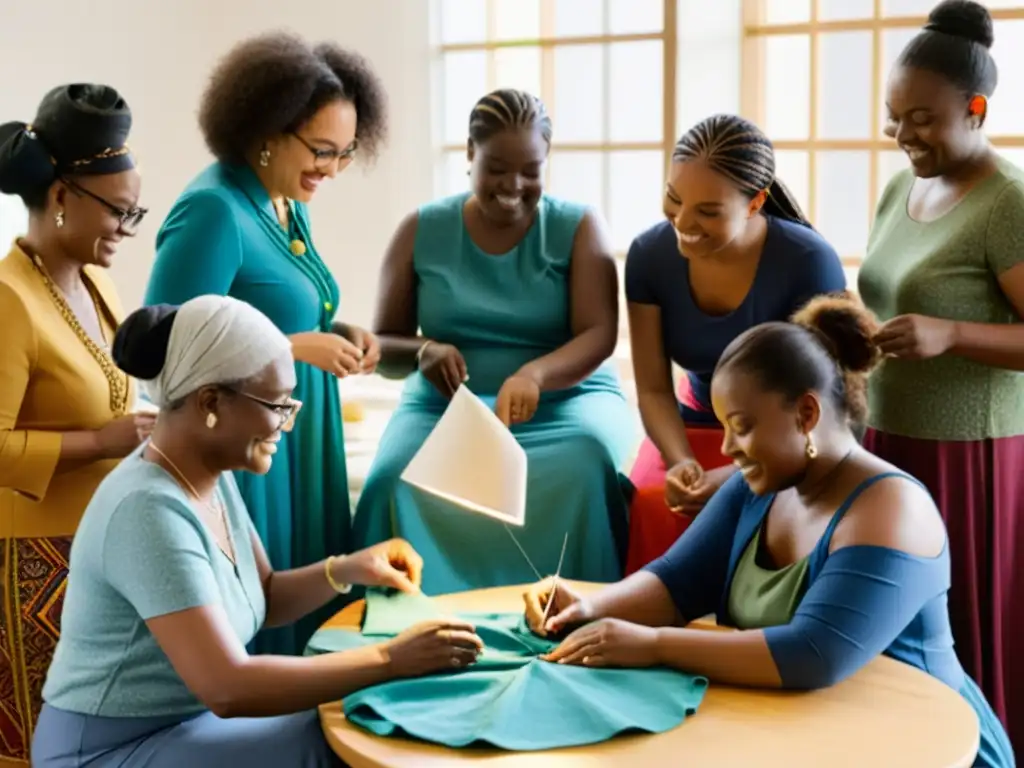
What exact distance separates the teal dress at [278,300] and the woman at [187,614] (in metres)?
0.70

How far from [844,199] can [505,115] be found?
1767mm

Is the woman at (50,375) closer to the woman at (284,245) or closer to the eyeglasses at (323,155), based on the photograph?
the woman at (284,245)

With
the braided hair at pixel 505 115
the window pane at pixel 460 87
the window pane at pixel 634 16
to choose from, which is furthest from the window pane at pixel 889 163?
the braided hair at pixel 505 115

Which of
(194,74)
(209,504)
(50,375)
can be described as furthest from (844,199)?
(209,504)

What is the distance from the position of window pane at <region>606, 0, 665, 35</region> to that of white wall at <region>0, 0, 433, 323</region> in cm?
74

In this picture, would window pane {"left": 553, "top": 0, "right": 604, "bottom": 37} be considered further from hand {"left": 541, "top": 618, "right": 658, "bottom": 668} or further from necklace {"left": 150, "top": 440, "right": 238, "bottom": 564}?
hand {"left": 541, "top": 618, "right": 658, "bottom": 668}

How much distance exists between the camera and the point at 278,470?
2.87 metres

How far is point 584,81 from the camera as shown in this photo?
474 cm

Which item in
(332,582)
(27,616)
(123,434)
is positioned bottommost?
(27,616)

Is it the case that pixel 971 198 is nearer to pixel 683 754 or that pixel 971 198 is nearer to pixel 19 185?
pixel 683 754

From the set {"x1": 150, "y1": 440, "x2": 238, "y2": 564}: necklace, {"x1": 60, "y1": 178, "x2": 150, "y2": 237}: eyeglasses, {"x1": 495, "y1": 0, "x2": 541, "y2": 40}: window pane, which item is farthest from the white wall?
{"x1": 150, "y1": 440, "x2": 238, "y2": 564}: necklace

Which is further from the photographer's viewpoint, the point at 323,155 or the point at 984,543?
the point at 323,155

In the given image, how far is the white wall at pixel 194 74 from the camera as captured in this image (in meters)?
4.88

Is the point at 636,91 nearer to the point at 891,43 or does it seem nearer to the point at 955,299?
the point at 891,43
